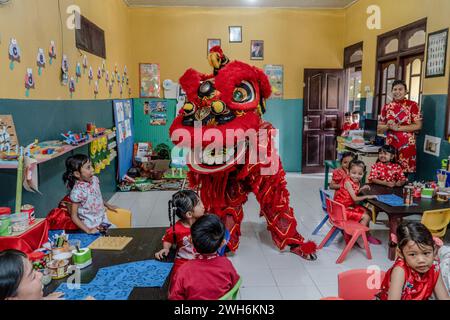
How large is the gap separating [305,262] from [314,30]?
5.08 metres

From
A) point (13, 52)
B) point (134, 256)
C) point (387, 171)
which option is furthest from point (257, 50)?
point (134, 256)

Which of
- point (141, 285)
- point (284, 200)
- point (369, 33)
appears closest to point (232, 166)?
point (284, 200)

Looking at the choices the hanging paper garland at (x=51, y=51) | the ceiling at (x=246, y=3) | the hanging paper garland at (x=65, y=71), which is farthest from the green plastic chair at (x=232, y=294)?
the ceiling at (x=246, y=3)

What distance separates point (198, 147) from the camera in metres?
3.14

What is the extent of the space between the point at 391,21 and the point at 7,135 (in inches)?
196

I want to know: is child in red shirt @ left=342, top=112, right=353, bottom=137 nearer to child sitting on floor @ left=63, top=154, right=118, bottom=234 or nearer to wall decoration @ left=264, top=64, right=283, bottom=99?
wall decoration @ left=264, top=64, right=283, bottom=99

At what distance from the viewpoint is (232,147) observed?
10.2ft

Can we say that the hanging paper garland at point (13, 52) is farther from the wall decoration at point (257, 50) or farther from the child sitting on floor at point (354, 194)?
the wall decoration at point (257, 50)

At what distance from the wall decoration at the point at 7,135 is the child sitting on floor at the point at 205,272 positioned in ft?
4.48

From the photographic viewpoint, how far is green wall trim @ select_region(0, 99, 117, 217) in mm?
2432

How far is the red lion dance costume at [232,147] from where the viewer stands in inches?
122

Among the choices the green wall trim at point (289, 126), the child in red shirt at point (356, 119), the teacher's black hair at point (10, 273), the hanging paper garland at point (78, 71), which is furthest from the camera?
the green wall trim at point (289, 126)

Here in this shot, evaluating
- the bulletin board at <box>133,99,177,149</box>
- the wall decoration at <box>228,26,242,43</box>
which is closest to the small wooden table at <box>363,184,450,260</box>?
the wall decoration at <box>228,26,242,43</box>

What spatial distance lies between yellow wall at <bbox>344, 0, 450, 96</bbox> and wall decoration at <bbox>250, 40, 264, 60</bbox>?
5.10 ft
